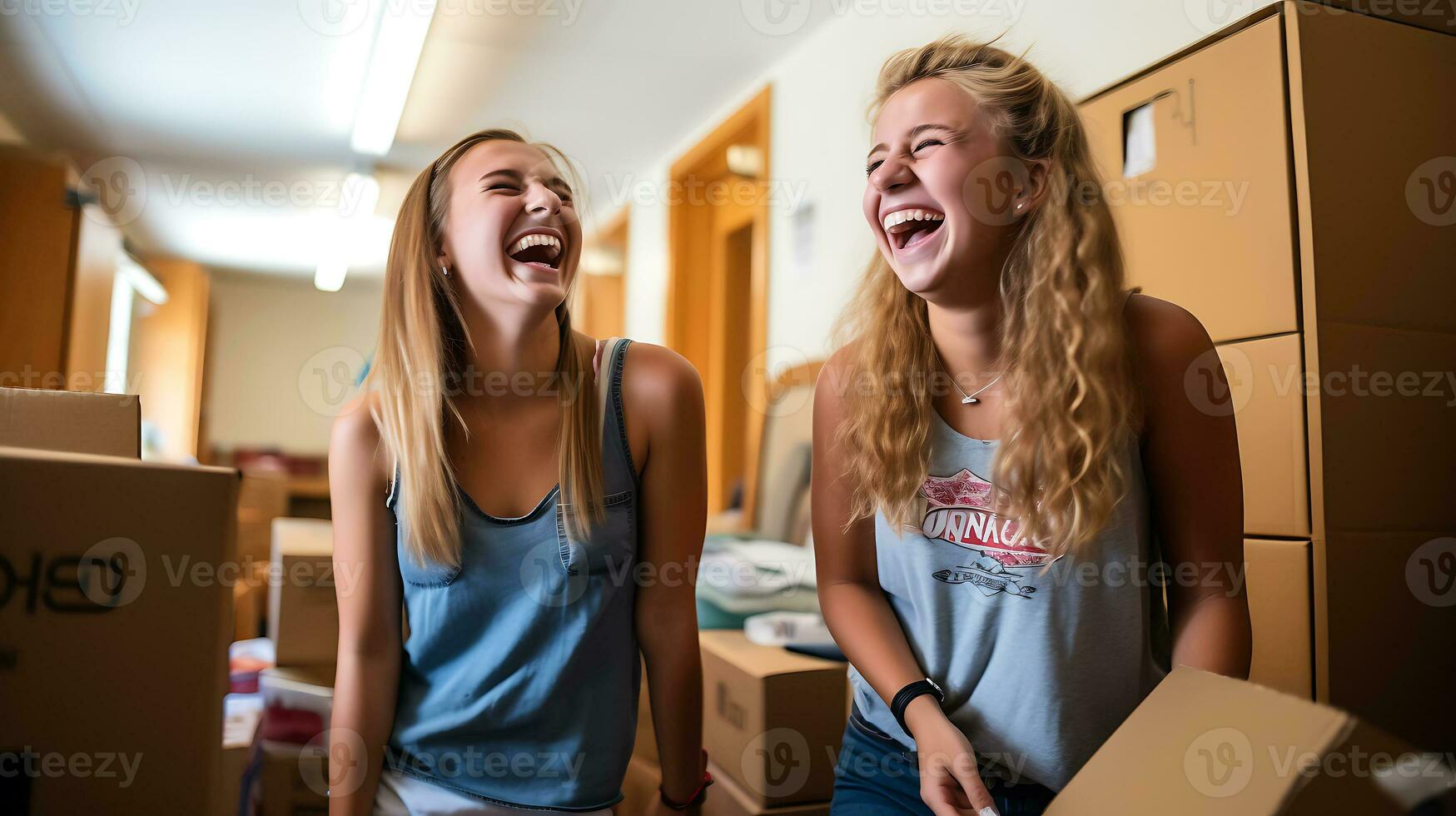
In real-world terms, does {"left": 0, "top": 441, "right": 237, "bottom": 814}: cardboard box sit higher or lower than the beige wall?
lower

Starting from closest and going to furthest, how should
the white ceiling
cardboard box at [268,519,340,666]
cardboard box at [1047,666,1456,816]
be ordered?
cardboard box at [1047,666,1456,816] < cardboard box at [268,519,340,666] < the white ceiling

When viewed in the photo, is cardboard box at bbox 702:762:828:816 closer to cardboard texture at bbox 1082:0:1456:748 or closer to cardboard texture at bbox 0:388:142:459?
cardboard texture at bbox 1082:0:1456:748

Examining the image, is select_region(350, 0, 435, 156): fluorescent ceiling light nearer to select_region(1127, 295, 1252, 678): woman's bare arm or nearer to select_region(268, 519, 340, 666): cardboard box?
select_region(268, 519, 340, 666): cardboard box

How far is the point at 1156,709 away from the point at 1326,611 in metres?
0.63

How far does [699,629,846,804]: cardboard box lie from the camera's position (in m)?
1.40

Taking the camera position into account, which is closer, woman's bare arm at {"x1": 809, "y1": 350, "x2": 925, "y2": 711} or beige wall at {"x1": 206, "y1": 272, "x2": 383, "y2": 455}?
woman's bare arm at {"x1": 809, "y1": 350, "x2": 925, "y2": 711}

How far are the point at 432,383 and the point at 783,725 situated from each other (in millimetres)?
804

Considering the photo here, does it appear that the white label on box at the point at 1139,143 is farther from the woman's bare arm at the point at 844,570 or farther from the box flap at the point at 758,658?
the box flap at the point at 758,658

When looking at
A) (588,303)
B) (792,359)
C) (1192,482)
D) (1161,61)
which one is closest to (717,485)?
(792,359)

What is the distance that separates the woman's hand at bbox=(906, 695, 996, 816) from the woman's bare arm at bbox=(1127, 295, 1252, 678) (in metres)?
0.28

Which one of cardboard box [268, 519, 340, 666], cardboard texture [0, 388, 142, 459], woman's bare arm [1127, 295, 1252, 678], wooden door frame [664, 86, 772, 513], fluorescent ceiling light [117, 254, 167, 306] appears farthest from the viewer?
fluorescent ceiling light [117, 254, 167, 306]

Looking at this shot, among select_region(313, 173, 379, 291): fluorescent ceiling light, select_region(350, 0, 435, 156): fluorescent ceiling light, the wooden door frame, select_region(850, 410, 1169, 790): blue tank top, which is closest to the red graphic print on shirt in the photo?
select_region(850, 410, 1169, 790): blue tank top

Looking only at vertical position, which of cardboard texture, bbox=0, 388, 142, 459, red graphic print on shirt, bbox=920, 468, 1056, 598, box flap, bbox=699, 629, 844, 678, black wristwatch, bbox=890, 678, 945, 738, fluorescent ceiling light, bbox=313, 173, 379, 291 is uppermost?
fluorescent ceiling light, bbox=313, 173, 379, 291

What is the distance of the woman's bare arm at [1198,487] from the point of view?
922 millimetres
